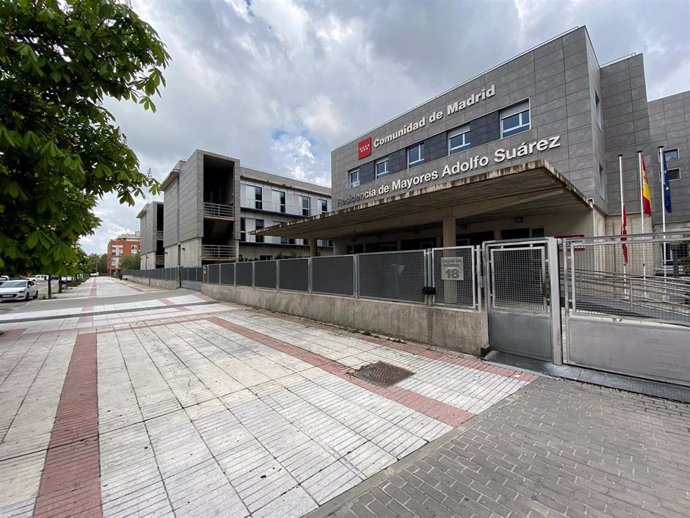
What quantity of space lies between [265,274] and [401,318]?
8524mm

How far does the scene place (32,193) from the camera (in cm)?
265

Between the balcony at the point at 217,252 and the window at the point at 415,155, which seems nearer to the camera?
the window at the point at 415,155

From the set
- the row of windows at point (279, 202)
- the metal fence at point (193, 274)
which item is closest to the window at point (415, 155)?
the metal fence at point (193, 274)

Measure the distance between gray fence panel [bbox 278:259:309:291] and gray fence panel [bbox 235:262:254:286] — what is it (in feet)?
11.2

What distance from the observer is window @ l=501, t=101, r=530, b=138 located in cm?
1416

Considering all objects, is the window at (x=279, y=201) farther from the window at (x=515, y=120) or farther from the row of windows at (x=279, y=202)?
the window at (x=515, y=120)

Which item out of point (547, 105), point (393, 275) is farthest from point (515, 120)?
point (393, 275)

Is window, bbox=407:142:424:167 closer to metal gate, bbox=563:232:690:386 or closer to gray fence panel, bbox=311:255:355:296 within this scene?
gray fence panel, bbox=311:255:355:296

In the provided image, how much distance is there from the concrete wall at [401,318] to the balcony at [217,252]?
65.3ft

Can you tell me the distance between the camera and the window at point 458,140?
16172 millimetres

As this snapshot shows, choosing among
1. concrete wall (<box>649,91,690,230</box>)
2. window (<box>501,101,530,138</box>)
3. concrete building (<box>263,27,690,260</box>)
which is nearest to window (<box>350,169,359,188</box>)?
concrete building (<box>263,27,690,260</box>)

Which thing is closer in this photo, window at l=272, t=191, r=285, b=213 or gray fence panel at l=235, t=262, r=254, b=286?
gray fence panel at l=235, t=262, r=254, b=286

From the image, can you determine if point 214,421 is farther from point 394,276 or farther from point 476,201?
point 476,201

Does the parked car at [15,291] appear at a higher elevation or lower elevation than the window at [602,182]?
lower
